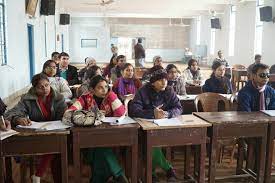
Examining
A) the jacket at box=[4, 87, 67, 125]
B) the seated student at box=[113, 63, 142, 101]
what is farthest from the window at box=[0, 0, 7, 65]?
the jacket at box=[4, 87, 67, 125]

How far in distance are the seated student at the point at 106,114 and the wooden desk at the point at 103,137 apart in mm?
297

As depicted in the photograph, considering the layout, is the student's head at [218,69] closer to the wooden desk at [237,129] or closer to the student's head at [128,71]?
the student's head at [128,71]

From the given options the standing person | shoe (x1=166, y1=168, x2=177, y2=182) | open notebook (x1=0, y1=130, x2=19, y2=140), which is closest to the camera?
open notebook (x1=0, y1=130, x2=19, y2=140)

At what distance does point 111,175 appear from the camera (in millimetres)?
3055

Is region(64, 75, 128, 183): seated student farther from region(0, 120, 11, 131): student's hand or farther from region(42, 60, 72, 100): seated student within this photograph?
region(42, 60, 72, 100): seated student

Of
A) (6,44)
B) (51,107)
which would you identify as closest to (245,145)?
(51,107)

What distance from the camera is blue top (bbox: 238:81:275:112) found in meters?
3.43

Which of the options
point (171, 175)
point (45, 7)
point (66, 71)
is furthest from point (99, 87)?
point (45, 7)

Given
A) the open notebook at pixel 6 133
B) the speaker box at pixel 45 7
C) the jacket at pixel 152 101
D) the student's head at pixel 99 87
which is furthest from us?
the speaker box at pixel 45 7

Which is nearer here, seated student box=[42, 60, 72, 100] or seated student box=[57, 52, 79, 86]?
seated student box=[42, 60, 72, 100]

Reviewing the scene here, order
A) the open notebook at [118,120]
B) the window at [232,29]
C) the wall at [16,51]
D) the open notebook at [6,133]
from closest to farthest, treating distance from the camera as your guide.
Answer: the open notebook at [6,133]
the open notebook at [118,120]
the wall at [16,51]
the window at [232,29]

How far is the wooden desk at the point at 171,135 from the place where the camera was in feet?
9.13

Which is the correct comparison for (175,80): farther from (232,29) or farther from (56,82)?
(232,29)

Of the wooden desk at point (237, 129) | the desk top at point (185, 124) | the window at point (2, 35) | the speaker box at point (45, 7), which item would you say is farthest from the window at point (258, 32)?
the desk top at point (185, 124)
